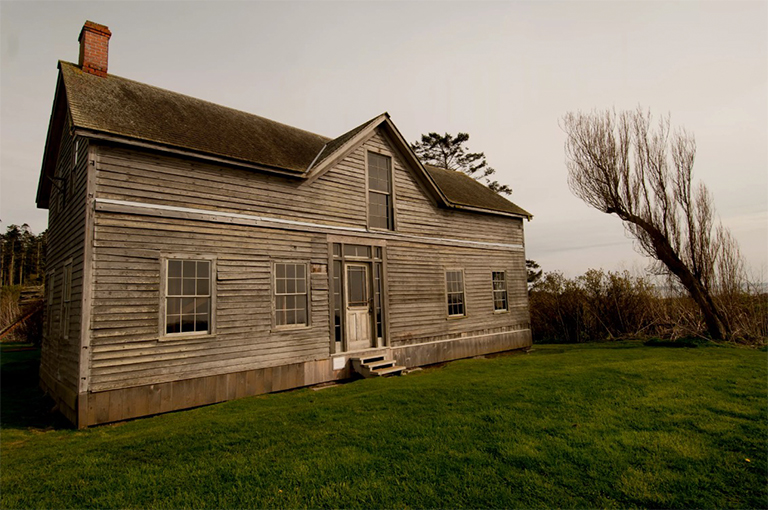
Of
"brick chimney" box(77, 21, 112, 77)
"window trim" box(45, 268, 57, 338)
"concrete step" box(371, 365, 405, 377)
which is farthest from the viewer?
"window trim" box(45, 268, 57, 338)

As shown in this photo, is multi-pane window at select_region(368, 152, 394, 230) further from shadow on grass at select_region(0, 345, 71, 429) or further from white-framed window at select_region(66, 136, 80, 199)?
shadow on grass at select_region(0, 345, 71, 429)

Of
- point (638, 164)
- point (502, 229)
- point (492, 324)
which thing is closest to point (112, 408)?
point (492, 324)

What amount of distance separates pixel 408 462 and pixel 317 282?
259 inches

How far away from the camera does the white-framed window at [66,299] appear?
9.61 meters

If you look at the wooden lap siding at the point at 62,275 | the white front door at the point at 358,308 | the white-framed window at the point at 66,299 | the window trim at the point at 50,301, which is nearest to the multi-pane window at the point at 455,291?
A: the white front door at the point at 358,308

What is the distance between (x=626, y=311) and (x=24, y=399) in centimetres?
2231

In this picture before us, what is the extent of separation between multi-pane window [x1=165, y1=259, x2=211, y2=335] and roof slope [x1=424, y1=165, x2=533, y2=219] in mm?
9226

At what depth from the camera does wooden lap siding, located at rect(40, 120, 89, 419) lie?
336 inches

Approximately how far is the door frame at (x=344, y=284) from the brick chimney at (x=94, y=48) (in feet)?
23.9

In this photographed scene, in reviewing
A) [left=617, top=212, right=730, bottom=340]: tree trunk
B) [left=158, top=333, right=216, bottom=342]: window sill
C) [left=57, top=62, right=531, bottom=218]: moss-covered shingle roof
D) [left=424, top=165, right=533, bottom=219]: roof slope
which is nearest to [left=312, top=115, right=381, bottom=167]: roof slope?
[left=57, top=62, right=531, bottom=218]: moss-covered shingle roof

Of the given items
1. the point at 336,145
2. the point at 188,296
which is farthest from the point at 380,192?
the point at 188,296

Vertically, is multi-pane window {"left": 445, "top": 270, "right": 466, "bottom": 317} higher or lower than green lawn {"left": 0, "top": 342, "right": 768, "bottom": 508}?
higher

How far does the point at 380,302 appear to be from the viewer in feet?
41.6

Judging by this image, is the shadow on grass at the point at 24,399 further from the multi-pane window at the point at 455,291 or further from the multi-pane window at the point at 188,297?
the multi-pane window at the point at 455,291
